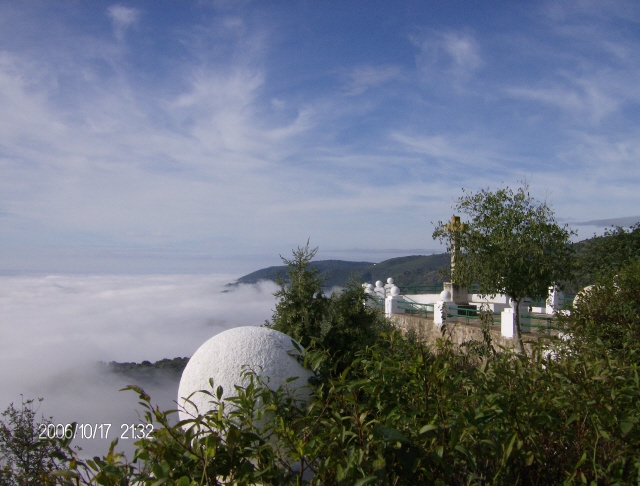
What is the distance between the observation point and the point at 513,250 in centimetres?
1320

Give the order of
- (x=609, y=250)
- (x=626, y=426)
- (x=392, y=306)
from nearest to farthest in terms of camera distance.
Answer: (x=626, y=426), (x=392, y=306), (x=609, y=250)

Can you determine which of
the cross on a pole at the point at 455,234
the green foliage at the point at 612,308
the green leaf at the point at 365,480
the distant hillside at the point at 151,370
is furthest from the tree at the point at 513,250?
the green leaf at the point at 365,480

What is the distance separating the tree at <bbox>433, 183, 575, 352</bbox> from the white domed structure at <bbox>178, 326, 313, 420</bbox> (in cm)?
873

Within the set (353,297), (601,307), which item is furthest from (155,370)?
(601,307)

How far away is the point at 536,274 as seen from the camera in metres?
13.2

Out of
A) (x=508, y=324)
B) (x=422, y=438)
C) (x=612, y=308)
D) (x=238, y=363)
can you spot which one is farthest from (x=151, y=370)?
(x=422, y=438)

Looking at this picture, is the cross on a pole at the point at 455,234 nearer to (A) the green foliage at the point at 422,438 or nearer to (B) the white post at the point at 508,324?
(B) the white post at the point at 508,324

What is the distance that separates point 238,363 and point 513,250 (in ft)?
31.3

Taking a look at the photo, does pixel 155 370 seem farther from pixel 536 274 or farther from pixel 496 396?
pixel 496 396

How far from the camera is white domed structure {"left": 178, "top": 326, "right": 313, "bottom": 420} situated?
561 cm

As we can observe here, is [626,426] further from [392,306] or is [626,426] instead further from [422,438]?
[392,306]

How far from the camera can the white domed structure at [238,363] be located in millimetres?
5605

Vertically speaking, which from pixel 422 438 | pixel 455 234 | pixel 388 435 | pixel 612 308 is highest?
pixel 455 234

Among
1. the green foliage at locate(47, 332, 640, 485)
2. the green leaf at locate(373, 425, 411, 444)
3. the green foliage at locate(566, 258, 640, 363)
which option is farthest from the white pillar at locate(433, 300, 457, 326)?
the green leaf at locate(373, 425, 411, 444)
